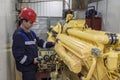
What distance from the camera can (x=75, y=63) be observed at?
1589 mm

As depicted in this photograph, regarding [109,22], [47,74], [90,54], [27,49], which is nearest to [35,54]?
[27,49]

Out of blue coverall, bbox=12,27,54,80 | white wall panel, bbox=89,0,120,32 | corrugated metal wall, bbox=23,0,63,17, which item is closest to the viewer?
blue coverall, bbox=12,27,54,80

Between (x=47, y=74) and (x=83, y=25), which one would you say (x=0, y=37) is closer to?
(x=83, y=25)

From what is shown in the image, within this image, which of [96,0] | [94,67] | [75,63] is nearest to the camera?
[94,67]

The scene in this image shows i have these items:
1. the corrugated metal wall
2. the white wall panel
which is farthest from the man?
the corrugated metal wall

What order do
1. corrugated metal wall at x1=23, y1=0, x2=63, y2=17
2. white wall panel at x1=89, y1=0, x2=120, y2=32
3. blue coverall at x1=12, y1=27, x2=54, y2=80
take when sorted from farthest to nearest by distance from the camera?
corrugated metal wall at x1=23, y1=0, x2=63, y2=17
white wall panel at x1=89, y1=0, x2=120, y2=32
blue coverall at x1=12, y1=27, x2=54, y2=80

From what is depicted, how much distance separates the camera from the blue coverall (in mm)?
2494

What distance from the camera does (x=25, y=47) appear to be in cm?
259

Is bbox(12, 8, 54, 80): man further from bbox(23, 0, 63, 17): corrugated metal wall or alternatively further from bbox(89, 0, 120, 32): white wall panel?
bbox(23, 0, 63, 17): corrugated metal wall

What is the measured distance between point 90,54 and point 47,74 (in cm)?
299

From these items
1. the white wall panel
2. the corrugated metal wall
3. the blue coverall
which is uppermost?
the corrugated metal wall

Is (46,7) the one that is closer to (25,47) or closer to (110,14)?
(110,14)

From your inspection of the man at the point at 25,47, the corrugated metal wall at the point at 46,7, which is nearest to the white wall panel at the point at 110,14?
→ the man at the point at 25,47

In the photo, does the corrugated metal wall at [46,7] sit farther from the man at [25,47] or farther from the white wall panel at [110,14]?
the man at [25,47]
